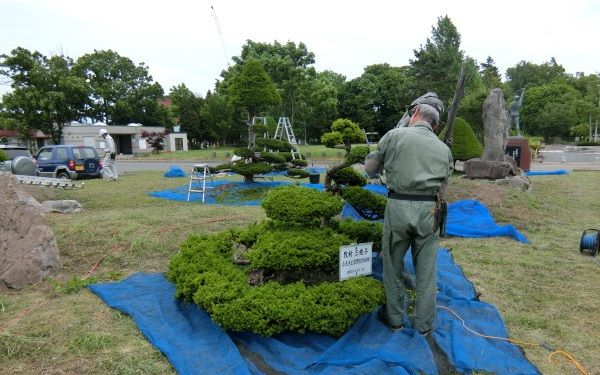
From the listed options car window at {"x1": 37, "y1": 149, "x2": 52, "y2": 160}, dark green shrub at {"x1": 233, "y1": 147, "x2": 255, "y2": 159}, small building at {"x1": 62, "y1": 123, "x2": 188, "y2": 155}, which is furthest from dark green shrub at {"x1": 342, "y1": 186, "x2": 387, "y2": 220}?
small building at {"x1": 62, "y1": 123, "x2": 188, "y2": 155}

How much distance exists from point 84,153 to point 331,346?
46.1 ft

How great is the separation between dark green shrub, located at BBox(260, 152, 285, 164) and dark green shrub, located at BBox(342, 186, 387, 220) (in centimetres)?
610

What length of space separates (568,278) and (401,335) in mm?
2700

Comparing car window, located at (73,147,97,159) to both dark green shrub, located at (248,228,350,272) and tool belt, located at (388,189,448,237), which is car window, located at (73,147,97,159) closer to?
dark green shrub, located at (248,228,350,272)

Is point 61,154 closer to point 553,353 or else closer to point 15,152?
point 15,152

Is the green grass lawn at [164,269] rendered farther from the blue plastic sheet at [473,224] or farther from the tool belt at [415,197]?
A: the tool belt at [415,197]

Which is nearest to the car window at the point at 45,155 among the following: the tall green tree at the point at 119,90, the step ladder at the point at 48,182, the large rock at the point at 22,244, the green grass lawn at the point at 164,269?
the step ladder at the point at 48,182

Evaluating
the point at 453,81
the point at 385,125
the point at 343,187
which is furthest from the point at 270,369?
the point at 385,125

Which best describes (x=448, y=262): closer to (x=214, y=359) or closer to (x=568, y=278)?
(x=568, y=278)

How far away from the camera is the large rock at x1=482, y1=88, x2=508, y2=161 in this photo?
1141 cm

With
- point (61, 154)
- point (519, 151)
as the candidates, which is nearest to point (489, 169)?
point (519, 151)

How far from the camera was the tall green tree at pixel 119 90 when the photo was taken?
122 feet

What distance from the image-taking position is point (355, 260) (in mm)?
3473

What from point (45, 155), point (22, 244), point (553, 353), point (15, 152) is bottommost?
point (553, 353)
